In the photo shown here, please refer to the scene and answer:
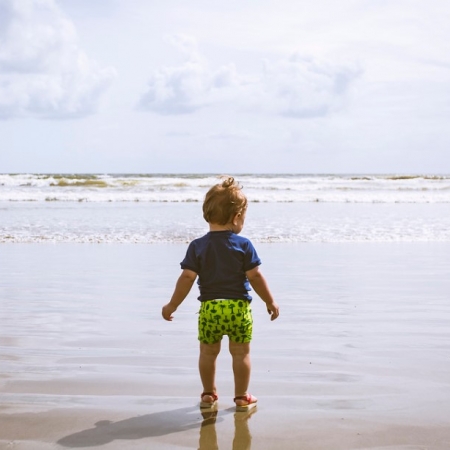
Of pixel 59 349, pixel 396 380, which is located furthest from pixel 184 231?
pixel 396 380

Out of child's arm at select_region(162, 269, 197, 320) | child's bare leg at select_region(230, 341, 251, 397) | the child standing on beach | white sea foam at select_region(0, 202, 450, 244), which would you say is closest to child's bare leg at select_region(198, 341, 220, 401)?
the child standing on beach

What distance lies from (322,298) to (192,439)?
3806 mm

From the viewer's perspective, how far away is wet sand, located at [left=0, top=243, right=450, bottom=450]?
305 centimetres

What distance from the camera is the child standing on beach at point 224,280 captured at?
3535 mm

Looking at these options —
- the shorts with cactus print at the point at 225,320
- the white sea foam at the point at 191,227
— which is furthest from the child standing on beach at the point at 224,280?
the white sea foam at the point at 191,227

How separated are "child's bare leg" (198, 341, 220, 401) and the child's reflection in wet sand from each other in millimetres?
179

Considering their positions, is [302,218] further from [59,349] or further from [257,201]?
[59,349]

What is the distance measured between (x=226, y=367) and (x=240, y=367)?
25.4 inches

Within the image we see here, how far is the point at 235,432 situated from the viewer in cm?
309

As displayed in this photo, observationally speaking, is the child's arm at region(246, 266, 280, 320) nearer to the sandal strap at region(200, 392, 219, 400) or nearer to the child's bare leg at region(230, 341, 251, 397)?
the child's bare leg at region(230, 341, 251, 397)

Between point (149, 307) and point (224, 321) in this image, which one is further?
point (149, 307)

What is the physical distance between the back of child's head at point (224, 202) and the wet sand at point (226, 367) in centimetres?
97

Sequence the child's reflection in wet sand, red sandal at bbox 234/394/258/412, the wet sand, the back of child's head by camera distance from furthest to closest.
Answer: the back of child's head, red sandal at bbox 234/394/258/412, the wet sand, the child's reflection in wet sand

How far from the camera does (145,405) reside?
345cm
